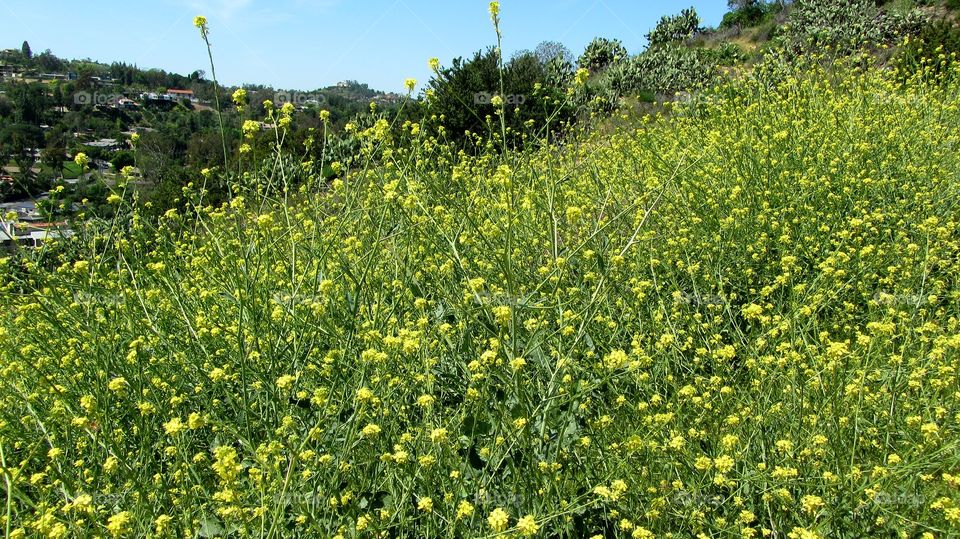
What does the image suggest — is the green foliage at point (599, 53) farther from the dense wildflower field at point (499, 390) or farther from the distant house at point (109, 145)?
the dense wildflower field at point (499, 390)

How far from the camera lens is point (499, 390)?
2.22 m

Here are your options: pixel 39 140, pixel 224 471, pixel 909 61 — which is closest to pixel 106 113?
pixel 39 140

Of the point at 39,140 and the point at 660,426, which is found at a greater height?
the point at 39,140

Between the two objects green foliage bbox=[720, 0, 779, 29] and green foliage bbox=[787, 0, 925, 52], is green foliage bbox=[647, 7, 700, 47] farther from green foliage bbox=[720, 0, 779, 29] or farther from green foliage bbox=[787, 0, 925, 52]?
green foliage bbox=[787, 0, 925, 52]

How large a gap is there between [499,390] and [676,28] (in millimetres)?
20898

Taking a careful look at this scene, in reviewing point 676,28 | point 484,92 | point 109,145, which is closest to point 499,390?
point 484,92

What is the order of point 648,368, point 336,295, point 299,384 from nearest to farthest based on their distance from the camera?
1. point 299,384
2. point 648,368
3. point 336,295

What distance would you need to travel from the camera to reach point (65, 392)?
7.41ft

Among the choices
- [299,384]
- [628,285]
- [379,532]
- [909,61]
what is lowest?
[379,532]

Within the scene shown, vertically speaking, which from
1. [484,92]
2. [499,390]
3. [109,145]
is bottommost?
[499,390]

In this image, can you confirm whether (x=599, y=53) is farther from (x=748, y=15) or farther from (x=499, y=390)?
(x=499, y=390)

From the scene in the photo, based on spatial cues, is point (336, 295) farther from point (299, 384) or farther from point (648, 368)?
point (648, 368)

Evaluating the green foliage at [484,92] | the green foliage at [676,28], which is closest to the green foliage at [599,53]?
the green foliage at [676,28]

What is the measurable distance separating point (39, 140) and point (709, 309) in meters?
26.8
